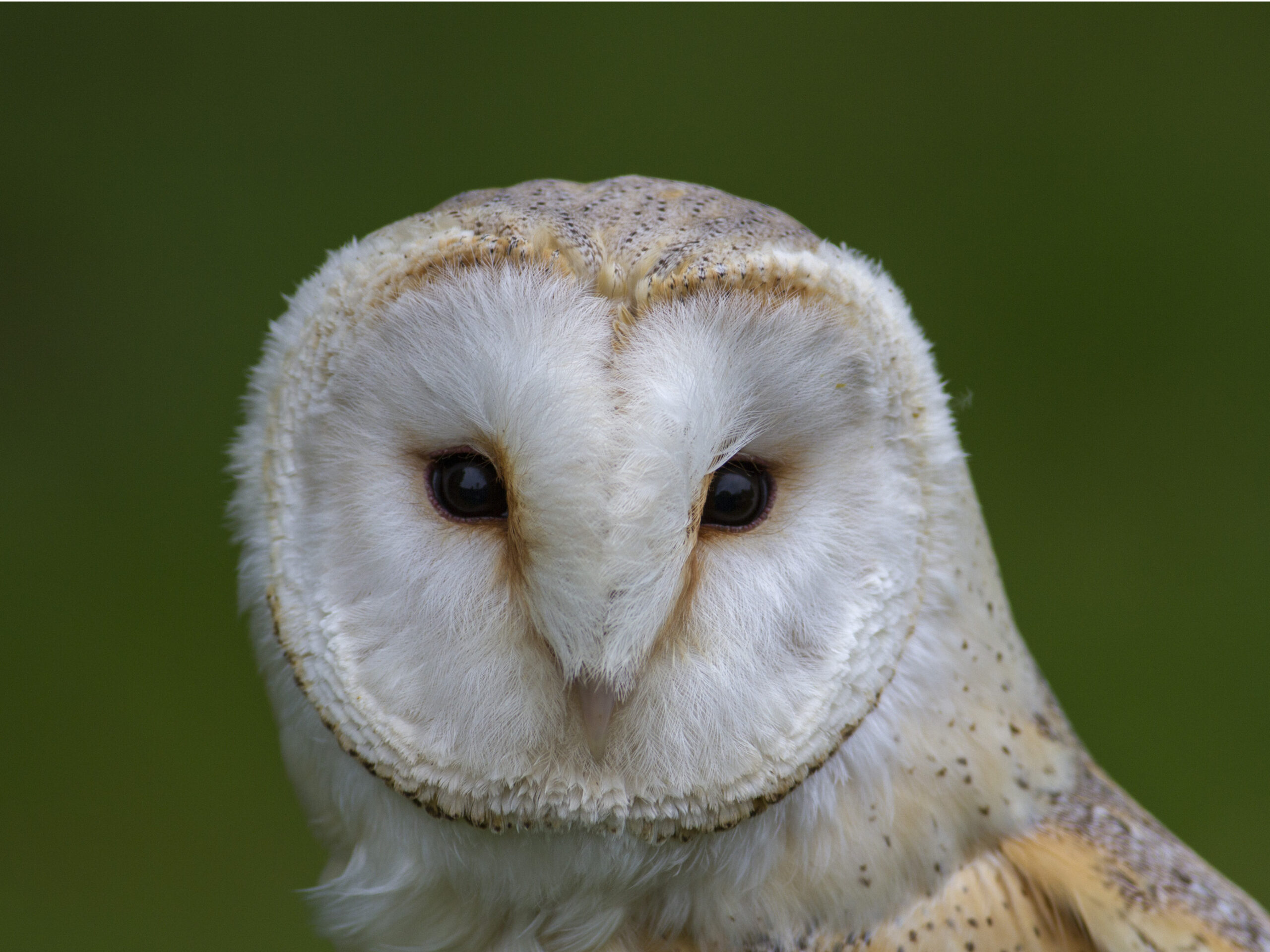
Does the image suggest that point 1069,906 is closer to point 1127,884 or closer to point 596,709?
point 1127,884

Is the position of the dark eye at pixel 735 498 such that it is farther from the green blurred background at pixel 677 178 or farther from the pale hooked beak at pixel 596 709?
the green blurred background at pixel 677 178

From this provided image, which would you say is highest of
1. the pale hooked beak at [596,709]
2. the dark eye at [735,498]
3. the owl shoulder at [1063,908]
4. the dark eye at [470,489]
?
the dark eye at [735,498]

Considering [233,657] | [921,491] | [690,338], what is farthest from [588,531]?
[233,657]

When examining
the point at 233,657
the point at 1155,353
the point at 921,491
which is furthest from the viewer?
the point at 1155,353

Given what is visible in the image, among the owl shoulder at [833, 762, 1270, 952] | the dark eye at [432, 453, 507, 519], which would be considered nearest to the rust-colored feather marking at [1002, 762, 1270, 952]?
the owl shoulder at [833, 762, 1270, 952]

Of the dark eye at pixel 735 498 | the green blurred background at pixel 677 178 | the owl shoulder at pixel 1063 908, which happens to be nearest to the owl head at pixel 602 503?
the dark eye at pixel 735 498

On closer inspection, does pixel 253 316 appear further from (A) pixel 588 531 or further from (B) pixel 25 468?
(A) pixel 588 531
